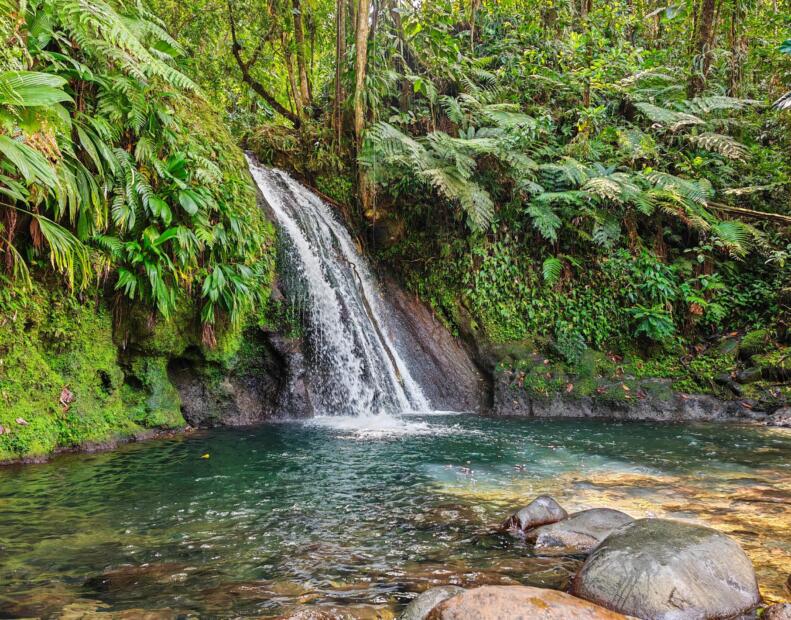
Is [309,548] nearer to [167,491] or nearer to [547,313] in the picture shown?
[167,491]

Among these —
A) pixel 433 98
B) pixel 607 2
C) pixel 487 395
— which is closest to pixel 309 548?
pixel 487 395

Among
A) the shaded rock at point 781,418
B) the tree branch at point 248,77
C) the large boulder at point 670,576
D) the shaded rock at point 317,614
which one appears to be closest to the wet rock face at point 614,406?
the shaded rock at point 781,418

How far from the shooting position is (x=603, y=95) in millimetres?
12211

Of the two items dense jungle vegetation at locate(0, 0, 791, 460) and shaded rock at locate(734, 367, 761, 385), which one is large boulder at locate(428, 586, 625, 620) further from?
shaded rock at locate(734, 367, 761, 385)

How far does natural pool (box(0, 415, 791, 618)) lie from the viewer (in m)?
3.00

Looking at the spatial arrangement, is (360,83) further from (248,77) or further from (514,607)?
(514,607)

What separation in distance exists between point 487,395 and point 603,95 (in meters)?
7.71

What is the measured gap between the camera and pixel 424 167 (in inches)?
364

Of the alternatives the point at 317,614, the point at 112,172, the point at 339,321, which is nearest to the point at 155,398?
the point at 112,172

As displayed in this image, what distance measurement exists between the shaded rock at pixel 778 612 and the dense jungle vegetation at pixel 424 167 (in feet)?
19.1

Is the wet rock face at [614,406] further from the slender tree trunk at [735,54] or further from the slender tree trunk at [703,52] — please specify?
the slender tree trunk at [735,54]

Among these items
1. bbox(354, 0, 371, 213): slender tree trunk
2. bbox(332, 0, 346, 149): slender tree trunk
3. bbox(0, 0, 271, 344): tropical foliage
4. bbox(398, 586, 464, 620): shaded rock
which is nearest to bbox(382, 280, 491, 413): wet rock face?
bbox(354, 0, 371, 213): slender tree trunk

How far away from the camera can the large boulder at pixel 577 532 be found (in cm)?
352

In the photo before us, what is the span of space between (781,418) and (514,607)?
7692 millimetres
